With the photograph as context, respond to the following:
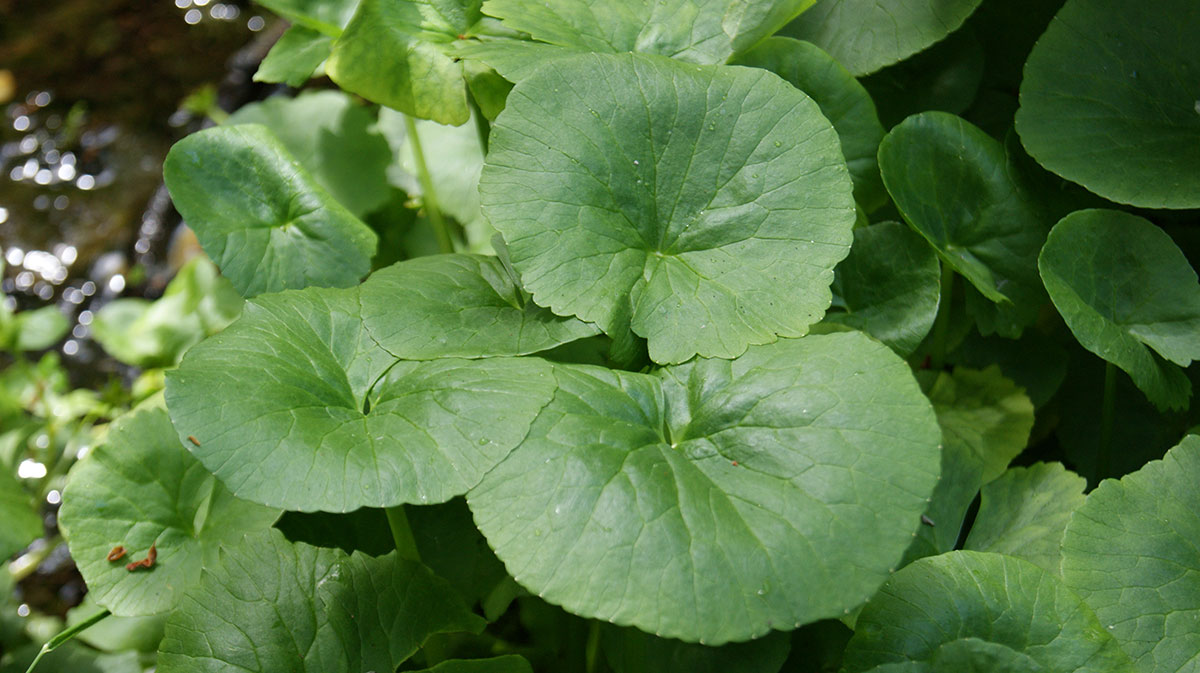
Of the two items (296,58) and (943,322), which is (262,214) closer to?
(296,58)

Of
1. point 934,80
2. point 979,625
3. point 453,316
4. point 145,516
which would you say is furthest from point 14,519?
point 934,80

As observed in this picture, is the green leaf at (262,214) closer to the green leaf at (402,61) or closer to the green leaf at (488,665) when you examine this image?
the green leaf at (402,61)

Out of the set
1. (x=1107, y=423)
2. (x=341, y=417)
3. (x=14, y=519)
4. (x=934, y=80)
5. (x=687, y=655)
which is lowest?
(x=14, y=519)

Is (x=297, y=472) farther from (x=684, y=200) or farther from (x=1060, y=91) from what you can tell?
(x=1060, y=91)

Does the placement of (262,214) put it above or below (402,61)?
below

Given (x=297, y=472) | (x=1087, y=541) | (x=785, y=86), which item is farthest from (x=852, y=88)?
(x=297, y=472)

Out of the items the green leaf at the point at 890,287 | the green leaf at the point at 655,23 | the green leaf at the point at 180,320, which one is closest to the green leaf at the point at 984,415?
the green leaf at the point at 890,287
